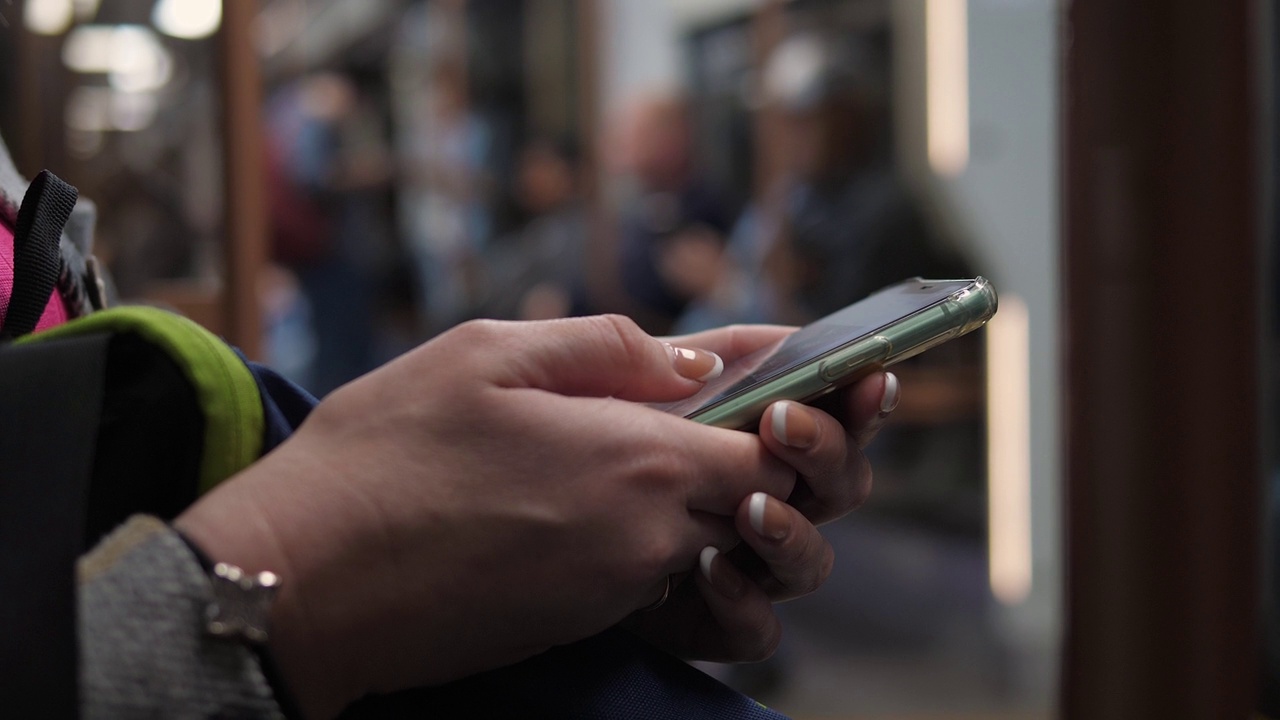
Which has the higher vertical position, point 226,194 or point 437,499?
point 226,194

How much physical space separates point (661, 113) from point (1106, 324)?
2184 millimetres

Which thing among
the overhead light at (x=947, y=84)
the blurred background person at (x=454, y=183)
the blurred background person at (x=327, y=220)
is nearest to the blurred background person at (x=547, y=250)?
the blurred background person at (x=454, y=183)

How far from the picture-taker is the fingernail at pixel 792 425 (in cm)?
46

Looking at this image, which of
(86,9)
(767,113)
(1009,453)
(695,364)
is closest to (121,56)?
(86,9)

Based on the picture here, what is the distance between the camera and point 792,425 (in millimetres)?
458

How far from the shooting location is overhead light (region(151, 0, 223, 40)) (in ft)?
3.90

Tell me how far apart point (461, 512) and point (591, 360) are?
0.09 m

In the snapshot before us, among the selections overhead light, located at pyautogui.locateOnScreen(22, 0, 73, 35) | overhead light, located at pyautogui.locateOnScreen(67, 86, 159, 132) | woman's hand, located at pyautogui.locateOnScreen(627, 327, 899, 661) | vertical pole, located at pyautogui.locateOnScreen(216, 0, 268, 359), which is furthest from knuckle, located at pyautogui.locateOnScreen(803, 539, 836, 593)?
overhead light, located at pyautogui.locateOnScreen(67, 86, 159, 132)

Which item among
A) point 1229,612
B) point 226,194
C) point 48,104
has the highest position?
point 48,104

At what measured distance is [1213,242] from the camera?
1.98 feet

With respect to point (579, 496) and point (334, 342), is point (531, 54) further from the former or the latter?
point (579, 496)

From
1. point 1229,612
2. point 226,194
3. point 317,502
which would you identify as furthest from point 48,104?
point 1229,612

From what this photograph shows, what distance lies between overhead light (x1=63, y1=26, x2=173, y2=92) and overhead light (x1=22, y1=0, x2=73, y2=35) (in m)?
0.02

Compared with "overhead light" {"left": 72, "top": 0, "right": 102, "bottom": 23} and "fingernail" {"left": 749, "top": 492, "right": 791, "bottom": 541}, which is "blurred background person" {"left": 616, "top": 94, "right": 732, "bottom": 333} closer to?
"overhead light" {"left": 72, "top": 0, "right": 102, "bottom": 23}
